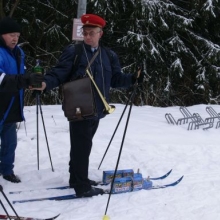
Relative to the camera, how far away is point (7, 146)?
13.3 ft

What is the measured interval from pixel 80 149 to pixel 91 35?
1112 mm

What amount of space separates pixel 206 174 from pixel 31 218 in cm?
241

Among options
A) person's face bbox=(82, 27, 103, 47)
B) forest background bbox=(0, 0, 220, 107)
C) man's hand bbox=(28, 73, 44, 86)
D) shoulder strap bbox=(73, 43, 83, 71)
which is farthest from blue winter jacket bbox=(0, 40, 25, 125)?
forest background bbox=(0, 0, 220, 107)

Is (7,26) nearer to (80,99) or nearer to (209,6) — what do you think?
(80,99)

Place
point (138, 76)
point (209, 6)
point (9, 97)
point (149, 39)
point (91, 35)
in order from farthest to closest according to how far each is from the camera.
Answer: point (209, 6)
point (149, 39)
point (138, 76)
point (9, 97)
point (91, 35)

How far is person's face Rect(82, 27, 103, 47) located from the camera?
3615mm

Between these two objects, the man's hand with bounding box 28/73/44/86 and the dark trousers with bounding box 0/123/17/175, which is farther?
the dark trousers with bounding box 0/123/17/175

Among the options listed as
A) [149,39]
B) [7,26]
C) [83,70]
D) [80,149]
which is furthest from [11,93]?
[149,39]

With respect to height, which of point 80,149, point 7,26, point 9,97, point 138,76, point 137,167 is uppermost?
point 7,26

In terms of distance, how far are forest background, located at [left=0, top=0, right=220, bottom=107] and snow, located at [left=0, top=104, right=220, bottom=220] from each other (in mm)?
4444

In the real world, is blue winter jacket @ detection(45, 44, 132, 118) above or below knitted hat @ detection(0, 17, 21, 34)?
below

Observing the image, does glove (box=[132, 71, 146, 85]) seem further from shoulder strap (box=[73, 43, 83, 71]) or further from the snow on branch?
the snow on branch

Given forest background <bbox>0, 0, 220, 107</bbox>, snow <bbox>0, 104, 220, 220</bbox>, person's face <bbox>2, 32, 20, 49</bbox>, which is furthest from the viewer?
forest background <bbox>0, 0, 220, 107</bbox>

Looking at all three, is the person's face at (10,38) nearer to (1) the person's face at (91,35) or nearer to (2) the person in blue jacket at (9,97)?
(2) the person in blue jacket at (9,97)
